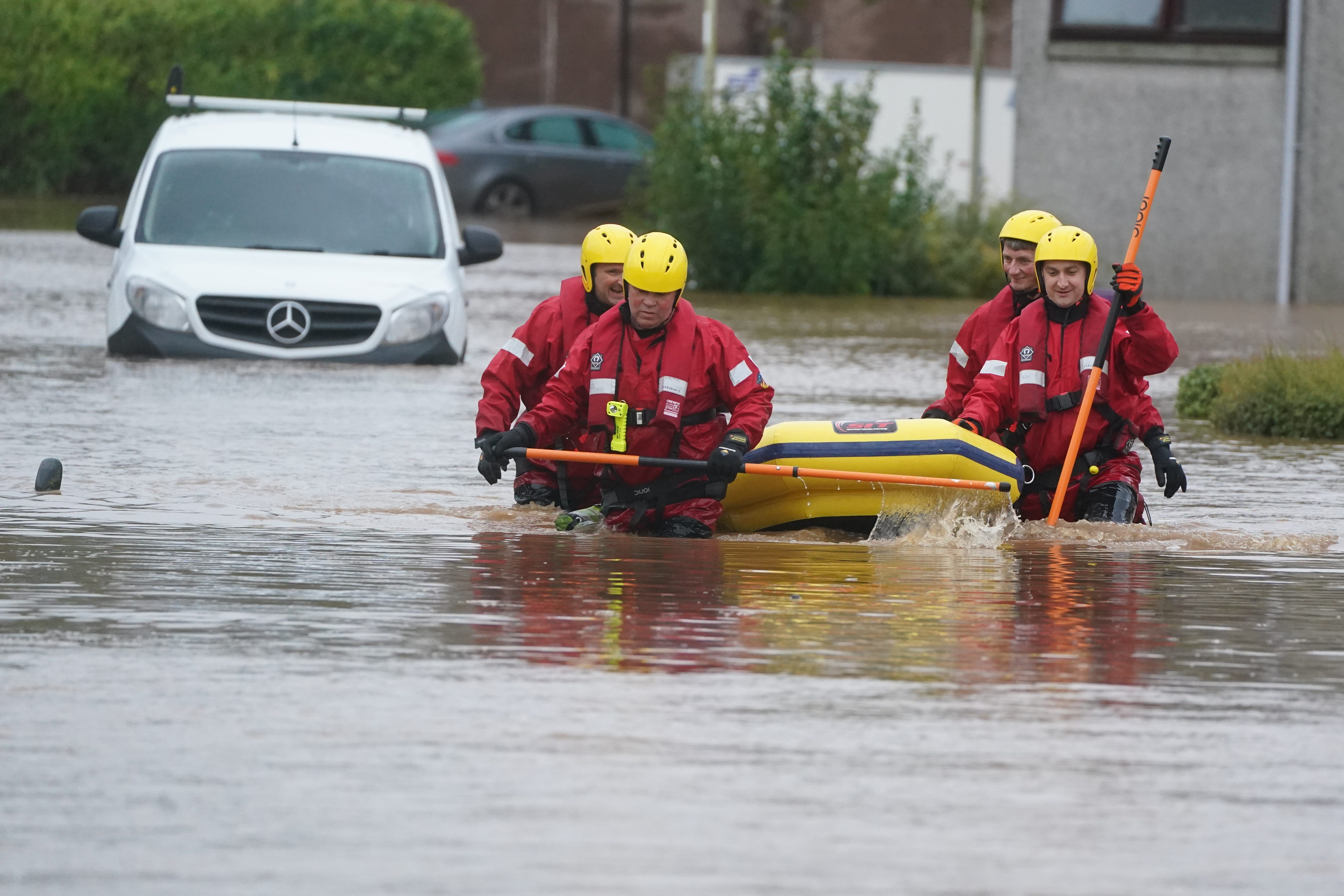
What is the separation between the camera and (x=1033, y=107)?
25.4m

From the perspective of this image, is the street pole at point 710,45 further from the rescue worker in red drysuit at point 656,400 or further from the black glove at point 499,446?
the black glove at point 499,446

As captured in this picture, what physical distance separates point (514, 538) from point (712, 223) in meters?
16.2

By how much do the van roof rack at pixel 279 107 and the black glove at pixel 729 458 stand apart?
7298 millimetres

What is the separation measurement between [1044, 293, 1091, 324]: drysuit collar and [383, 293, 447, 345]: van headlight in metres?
6.11

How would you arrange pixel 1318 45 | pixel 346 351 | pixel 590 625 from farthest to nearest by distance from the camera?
1. pixel 1318 45
2. pixel 346 351
3. pixel 590 625

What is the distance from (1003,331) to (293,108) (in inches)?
309

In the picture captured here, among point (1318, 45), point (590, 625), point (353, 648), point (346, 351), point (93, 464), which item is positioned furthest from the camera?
point (1318, 45)

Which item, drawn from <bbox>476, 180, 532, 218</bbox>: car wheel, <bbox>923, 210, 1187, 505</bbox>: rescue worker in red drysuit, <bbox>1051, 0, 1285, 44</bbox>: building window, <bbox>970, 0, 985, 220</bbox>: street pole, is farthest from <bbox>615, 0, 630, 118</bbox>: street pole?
<bbox>923, 210, 1187, 505</bbox>: rescue worker in red drysuit

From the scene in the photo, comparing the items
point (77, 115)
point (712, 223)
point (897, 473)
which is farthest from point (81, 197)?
point (897, 473)

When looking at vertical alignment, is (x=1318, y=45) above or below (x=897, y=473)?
above

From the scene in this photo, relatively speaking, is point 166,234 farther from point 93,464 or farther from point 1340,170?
point 1340,170

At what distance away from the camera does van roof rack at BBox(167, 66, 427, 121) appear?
16.3m

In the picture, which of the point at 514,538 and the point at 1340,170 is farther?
the point at 1340,170

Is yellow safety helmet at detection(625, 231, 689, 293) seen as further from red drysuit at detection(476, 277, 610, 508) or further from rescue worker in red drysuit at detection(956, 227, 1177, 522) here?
rescue worker in red drysuit at detection(956, 227, 1177, 522)
